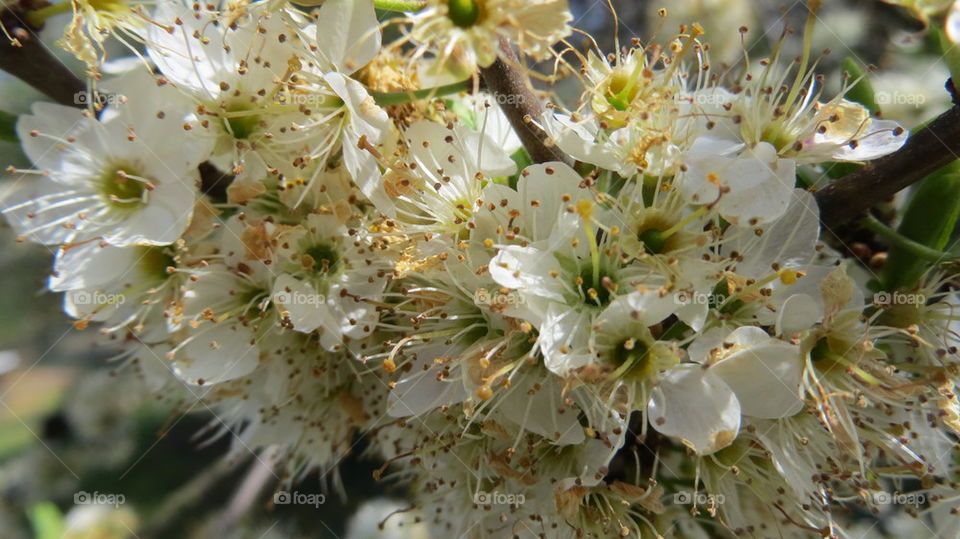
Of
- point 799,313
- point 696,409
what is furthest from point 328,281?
point 799,313

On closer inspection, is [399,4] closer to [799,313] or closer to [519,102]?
[519,102]

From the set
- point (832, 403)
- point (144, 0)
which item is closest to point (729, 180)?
point (832, 403)

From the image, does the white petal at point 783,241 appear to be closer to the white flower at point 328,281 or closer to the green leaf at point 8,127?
the white flower at point 328,281

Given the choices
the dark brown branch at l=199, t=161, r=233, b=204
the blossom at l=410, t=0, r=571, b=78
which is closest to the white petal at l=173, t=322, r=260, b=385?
the dark brown branch at l=199, t=161, r=233, b=204

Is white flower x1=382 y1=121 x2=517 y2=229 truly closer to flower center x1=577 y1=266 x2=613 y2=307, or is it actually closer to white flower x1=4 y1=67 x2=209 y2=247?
flower center x1=577 y1=266 x2=613 y2=307

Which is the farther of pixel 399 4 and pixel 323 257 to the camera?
pixel 323 257

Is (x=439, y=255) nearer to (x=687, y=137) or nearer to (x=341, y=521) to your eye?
(x=687, y=137)
